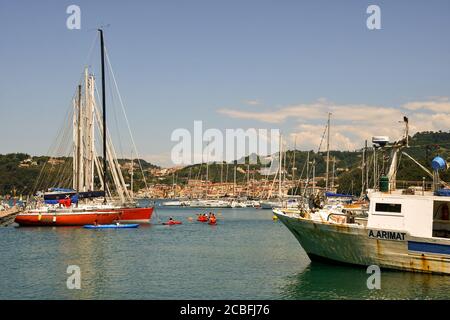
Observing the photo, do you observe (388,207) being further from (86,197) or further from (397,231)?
(86,197)

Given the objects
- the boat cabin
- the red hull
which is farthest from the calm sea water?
the red hull

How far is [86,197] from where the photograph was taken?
74.9 m

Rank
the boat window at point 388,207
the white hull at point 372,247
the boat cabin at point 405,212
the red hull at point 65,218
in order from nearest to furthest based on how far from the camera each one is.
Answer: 1. the white hull at point 372,247
2. the boat cabin at point 405,212
3. the boat window at point 388,207
4. the red hull at point 65,218

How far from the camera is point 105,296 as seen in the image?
98.3 ft

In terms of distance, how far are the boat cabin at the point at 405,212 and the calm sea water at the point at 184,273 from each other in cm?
266

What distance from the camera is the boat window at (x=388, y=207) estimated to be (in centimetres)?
3203

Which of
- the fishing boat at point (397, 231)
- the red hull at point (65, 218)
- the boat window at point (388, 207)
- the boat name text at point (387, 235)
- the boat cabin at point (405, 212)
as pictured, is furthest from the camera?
the red hull at point (65, 218)

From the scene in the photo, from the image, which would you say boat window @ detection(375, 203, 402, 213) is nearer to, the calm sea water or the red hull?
the calm sea water

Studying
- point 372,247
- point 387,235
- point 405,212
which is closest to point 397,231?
point 387,235

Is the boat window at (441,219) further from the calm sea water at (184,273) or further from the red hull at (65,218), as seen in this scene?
the red hull at (65,218)

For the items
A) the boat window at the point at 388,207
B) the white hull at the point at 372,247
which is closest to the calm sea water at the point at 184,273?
the white hull at the point at 372,247

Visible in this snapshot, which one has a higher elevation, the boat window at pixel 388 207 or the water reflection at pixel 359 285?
the boat window at pixel 388 207
